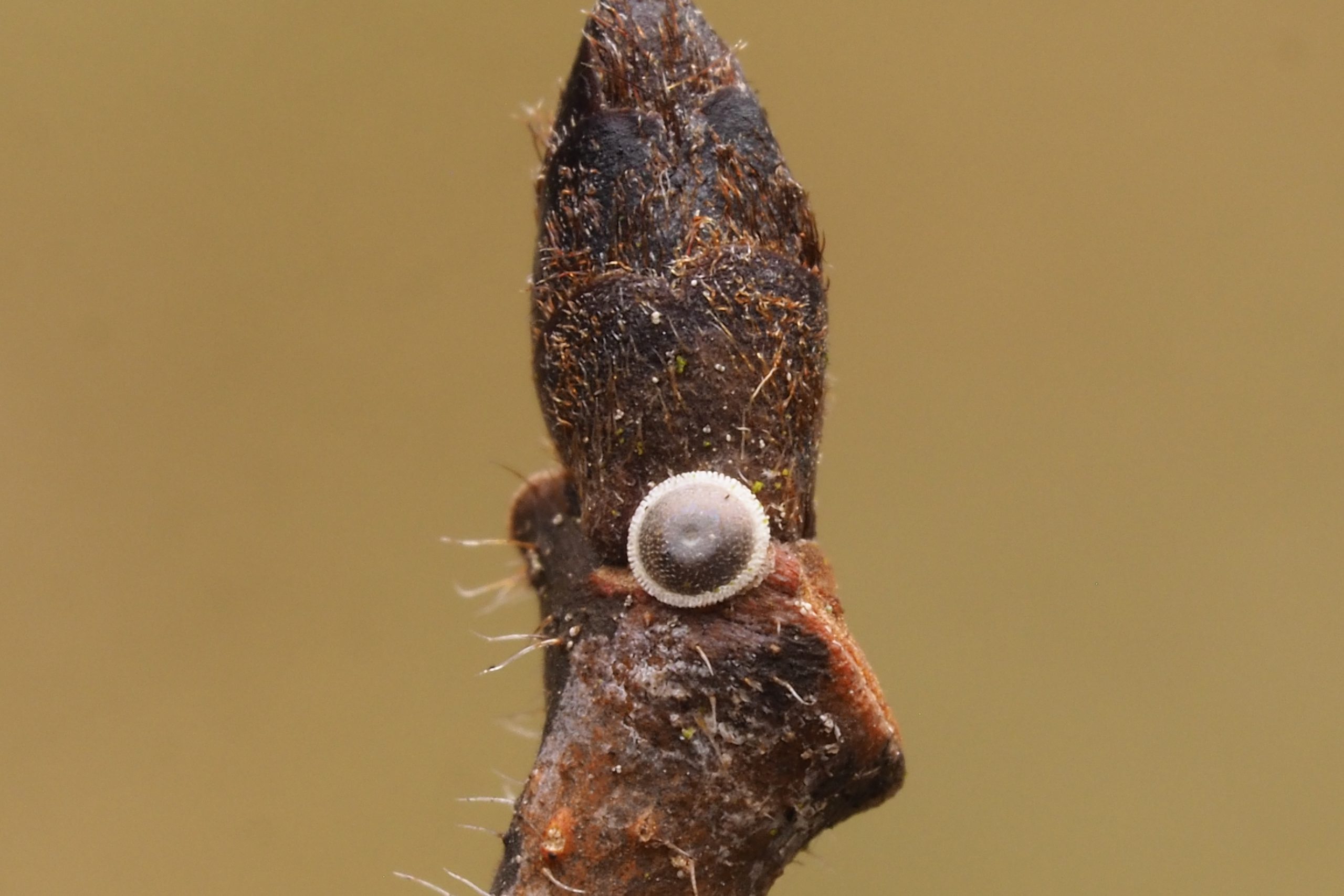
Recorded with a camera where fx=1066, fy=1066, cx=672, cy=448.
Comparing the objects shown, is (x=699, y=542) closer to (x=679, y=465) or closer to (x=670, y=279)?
(x=679, y=465)

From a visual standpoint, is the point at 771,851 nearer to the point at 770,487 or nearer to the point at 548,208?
the point at 770,487

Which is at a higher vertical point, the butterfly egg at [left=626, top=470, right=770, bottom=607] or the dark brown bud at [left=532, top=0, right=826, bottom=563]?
the dark brown bud at [left=532, top=0, right=826, bottom=563]

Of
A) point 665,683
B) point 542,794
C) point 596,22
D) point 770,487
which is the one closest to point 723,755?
point 665,683

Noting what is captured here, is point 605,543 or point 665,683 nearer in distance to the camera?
point 665,683

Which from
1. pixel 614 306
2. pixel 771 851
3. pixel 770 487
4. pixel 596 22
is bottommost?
pixel 771 851

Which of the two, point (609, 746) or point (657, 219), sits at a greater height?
point (657, 219)

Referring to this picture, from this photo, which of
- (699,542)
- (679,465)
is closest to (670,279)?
(679,465)
